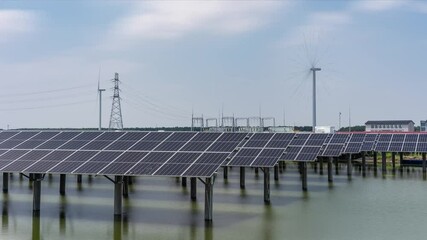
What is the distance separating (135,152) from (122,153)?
2.49ft

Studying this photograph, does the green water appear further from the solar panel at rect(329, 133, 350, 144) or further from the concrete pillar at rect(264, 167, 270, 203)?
the solar panel at rect(329, 133, 350, 144)

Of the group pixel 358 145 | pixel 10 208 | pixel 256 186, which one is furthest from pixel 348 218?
pixel 358 145

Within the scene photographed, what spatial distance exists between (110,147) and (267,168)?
10267 millimetres

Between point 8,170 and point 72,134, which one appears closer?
point 8,170

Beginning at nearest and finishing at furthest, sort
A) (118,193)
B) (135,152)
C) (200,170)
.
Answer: (200,170)
(118,193)
(135,152)

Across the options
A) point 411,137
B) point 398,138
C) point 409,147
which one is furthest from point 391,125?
point 409,147

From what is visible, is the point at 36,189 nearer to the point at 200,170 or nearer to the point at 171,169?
the point at 171,169

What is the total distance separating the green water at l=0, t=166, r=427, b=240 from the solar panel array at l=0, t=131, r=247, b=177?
2.69 metres

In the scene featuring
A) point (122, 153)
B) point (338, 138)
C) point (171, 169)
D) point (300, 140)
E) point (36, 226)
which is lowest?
point (36, 226)

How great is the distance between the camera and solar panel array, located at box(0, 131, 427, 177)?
2764cm

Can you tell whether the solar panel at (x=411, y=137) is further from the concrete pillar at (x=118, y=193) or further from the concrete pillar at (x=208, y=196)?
the concrete pillar at (x=118, y=193)

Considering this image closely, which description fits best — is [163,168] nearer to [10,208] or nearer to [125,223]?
[125,223]

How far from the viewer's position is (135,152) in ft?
101

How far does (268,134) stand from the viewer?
136 ft
